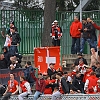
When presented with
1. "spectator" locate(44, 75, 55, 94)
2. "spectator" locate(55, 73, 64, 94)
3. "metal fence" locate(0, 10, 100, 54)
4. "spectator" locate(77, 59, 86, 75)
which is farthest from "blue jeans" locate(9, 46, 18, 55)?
"spectator" locate(55, 73, 64, 94)

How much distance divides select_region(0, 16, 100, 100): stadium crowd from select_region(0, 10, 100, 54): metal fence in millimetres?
2400

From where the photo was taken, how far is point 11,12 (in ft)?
98.9

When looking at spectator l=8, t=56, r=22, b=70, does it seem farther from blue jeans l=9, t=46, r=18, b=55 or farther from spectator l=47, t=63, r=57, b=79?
blue jeans l=9, t=46, r=18, b=55

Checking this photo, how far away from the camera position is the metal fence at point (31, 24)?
29.7m

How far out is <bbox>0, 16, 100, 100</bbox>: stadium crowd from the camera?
21.4m

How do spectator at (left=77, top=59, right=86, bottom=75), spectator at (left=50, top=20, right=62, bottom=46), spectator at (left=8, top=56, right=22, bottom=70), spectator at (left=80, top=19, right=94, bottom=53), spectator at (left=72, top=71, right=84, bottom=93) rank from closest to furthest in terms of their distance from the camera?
spectator at (left=72, top=71, right=84, bottom=93)
spectator at (left=77, top=59, right=86, bottom=75)
spectator at (left=8, top=56, right=22, bottom=70)
spectator at (left=80, top=19, right=94, bottom=53)
spectator at (left=50, top=20, right=62, bottom=46)

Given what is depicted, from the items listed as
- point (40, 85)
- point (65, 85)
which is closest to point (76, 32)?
point (40, 85)

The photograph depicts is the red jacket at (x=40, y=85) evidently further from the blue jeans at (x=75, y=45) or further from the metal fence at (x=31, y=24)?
the metal fence at (x=31, y=24)

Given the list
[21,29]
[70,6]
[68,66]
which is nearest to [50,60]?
[68,66]

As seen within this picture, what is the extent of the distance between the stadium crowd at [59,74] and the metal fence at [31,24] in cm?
240

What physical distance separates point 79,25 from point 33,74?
14.8ft

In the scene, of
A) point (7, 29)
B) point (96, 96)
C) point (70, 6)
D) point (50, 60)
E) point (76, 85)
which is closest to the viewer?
point (96, 96)

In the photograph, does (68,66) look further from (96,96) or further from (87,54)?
(96,96)

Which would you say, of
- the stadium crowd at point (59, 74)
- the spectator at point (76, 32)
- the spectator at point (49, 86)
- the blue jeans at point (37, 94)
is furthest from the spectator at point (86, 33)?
the blue jeans at point (37, 94)
